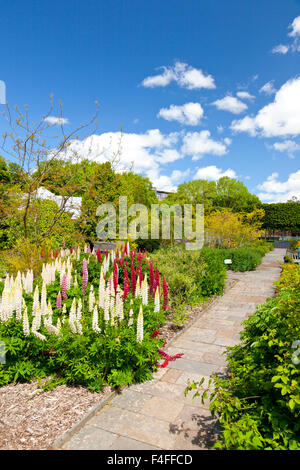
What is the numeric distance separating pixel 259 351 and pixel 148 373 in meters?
1.35

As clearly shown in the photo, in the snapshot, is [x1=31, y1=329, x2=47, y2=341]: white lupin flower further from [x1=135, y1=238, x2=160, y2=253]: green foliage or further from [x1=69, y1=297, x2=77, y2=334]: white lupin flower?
[x1=135, y1=238, x2=160, y2=253]: green foliage

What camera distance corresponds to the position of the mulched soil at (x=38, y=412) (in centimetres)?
218

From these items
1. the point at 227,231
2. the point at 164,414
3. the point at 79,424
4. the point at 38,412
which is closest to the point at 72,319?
the point at 38,412

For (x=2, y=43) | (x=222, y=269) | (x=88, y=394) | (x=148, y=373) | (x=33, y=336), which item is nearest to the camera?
(x=88, y=394)

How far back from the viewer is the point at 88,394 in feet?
9.08

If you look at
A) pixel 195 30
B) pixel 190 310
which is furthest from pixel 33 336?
pixel 195 30

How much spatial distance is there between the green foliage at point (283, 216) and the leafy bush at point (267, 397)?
103ft

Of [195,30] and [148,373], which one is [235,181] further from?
[148,373]

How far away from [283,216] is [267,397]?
32340mm

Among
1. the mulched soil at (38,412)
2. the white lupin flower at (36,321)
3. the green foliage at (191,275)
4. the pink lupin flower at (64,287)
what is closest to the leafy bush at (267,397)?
the mulched soil at (38,412)

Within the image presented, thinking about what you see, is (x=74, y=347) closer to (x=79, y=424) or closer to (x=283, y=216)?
(x=79, y=424)

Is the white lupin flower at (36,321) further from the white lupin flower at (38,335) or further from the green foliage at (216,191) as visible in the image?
the green foliage at (216,191)

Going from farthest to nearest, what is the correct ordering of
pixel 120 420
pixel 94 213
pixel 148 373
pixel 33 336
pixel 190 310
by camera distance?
pixel 94 213 < pixel 190 310 < pixel 148 373 < pixel 33 336 < pixel 120 420

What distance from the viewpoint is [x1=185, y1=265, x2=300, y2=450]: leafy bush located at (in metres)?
1.74
